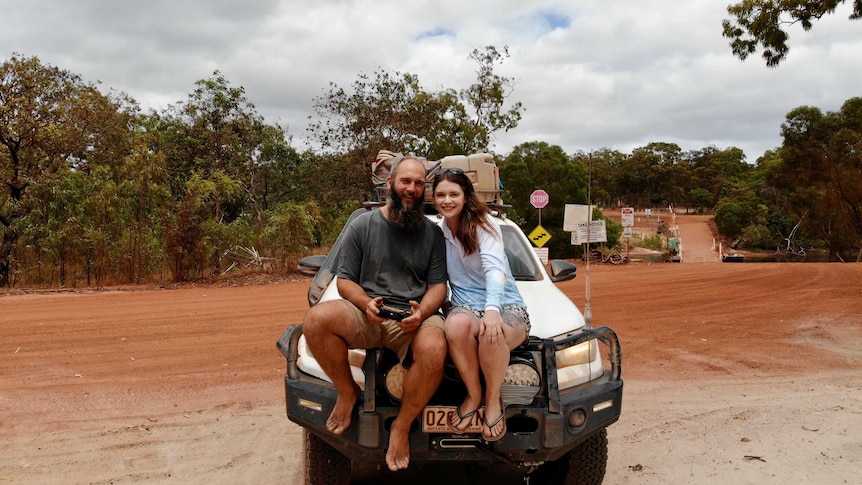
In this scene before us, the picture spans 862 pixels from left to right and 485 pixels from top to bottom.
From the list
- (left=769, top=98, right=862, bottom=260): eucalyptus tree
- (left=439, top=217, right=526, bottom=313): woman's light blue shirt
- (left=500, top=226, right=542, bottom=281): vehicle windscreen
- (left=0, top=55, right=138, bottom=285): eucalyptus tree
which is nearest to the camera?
(left=439, top=217, right=526, bottom=313): woman's light blue shirt

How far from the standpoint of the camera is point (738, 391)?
611cm

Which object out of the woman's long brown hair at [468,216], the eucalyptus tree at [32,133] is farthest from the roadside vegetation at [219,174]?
the woman's long brown hair at [468,216]

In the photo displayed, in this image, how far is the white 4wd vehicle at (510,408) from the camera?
2.83 m

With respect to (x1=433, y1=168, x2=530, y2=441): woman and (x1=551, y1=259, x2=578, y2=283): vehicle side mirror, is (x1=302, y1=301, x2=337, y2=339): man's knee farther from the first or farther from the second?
(x1=551, y1=259, x2=578, y2=283): vehicle side mirror

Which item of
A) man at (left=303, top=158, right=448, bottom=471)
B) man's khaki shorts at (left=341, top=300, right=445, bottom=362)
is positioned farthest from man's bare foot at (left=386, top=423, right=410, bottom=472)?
man's khaki shorts at (left=341, top=300, right=445, bottom=362)

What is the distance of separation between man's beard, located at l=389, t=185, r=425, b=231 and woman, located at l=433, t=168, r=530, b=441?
12 cm

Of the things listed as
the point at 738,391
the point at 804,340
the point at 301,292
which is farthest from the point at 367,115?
the point at 738,391

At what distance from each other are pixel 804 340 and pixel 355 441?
8296 millimetres

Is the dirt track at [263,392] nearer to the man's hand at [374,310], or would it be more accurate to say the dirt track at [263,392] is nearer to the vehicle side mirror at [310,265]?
the vehicle side mirror at [310,265]

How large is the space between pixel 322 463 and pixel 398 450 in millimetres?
789

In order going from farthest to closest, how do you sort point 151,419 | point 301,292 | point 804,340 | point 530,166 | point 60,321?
point 530,166
point 301,292
point 60,321
point 804,340
point 151,419

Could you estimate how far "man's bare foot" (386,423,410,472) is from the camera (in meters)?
2.75

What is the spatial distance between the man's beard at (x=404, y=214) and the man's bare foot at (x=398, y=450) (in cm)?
100

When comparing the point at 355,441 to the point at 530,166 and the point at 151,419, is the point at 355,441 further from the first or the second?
the point at 530,166
